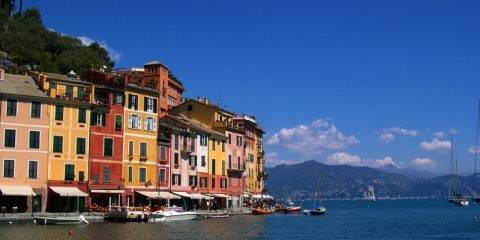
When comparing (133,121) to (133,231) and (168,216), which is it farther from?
(133,231)

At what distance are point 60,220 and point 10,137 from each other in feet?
36.9

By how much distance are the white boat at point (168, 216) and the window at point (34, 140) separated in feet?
46.7

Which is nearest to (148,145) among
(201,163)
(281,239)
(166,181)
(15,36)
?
(166,181)

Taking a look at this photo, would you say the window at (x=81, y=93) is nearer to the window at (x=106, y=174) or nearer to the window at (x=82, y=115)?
the window at (x=82, y=115)

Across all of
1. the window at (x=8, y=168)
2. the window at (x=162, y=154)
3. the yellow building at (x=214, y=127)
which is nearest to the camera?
the window at (x=8, y=168)

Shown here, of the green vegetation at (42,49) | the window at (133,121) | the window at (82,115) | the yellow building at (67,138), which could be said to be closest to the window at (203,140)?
the window at (133,121)

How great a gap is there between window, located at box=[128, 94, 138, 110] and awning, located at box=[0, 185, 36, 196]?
1722 cm

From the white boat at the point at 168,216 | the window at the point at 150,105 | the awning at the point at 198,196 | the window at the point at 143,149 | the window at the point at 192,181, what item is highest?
the window at the point at 150,105

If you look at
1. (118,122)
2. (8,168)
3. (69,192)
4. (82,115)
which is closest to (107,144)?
(118,122)

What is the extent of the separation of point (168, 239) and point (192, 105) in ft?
186

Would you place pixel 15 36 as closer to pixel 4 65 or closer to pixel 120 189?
pixel 4 65

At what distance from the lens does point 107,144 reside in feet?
259

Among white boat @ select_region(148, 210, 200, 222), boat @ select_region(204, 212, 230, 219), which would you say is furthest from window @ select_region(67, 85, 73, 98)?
boat @ select_region(204, 212, 230, 219)

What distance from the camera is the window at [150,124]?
3332 inches
